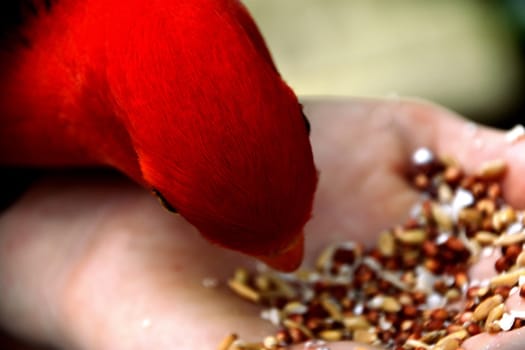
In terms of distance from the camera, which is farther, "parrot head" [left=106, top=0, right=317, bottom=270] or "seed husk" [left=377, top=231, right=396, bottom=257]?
"seed husk" [left=377, top=231, right=396, bottom=257]

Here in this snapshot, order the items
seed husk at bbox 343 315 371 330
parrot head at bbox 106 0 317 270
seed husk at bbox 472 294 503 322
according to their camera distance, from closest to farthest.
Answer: parrot head at bbox 106 0 317 270 < seed husk at bbox 472 294 503 322 < seed husk at bbox 343 315 371 330

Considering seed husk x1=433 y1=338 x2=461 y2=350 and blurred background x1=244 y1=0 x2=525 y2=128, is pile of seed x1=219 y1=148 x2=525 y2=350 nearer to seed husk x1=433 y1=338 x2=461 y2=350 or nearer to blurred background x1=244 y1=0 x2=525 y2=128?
seed husk x1=433 y1=338 x2=461 y2=350

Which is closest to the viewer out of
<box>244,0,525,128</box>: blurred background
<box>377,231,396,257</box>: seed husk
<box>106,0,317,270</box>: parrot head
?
<box>106,0,317,270</box>: parrot head

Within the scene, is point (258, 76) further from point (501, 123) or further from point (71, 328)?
point (501, 123)

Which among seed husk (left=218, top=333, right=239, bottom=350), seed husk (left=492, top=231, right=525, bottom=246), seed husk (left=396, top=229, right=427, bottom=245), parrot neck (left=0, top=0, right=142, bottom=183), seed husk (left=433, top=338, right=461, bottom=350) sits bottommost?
seed husk (left=218, top=333, right=239, bottom=350)

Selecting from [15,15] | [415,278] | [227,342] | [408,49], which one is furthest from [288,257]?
[408,49]

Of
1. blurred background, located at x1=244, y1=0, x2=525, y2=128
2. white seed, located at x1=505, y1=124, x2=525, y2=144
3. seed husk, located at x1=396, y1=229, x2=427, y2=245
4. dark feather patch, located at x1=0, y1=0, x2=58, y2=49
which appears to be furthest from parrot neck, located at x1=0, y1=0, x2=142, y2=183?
blurred background, located at x1=244, y1=0, x2=525, y2=128
